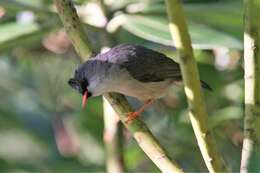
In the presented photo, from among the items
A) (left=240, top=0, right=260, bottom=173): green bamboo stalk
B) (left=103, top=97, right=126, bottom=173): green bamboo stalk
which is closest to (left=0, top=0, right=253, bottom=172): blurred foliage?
(left=103, top=97, right=126, bottom=173): green bamboo stalk

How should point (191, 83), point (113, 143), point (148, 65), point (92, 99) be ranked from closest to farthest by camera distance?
1. point (191, 83)
2. point (113, 143)
3. point (148, 65)
4. point (92, 99)

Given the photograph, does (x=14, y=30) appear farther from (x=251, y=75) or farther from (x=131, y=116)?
(x=251, y=75)

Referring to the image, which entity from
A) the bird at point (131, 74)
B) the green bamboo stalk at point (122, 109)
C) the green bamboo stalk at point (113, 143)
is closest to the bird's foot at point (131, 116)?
the green bamboo stalk at point (122, 109)

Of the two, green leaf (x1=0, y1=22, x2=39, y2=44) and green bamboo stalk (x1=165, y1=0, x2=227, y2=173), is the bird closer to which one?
green leaf (x1=0, y1=22, x2=39, y2=44)

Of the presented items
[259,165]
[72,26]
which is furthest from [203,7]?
[259,165]

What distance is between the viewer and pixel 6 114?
270 cm

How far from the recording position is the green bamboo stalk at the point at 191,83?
878mm

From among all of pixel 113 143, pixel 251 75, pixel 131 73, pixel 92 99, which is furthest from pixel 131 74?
pixel 251 75

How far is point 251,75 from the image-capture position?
1002 mm

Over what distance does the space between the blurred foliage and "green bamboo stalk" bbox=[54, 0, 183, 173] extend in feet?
0.94

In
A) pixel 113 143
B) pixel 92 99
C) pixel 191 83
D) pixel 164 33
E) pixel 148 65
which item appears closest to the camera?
pixel 191 83

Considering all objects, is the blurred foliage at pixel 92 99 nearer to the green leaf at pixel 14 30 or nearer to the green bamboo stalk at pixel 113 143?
the green leaf at pixel 14 30

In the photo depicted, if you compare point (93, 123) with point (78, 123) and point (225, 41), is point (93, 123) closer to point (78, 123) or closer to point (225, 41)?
point (78, 123)

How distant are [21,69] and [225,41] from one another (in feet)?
5.53
